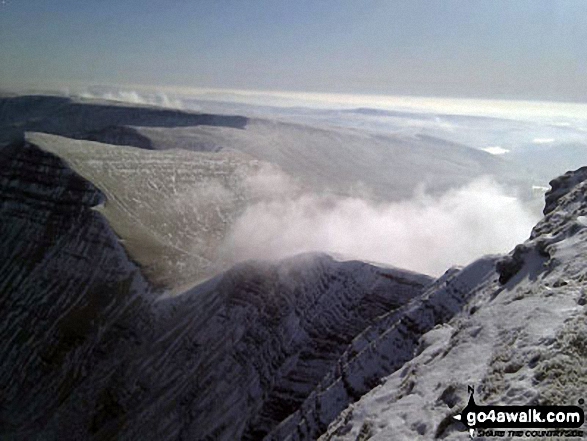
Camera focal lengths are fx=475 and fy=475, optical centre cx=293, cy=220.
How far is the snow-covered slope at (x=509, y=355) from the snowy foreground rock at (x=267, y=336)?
79 mm

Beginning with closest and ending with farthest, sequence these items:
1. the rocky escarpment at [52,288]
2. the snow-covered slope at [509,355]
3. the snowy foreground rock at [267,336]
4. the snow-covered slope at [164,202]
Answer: the snow-covered slope at [509,355] < the snowy foreground rock at [267,336] < the rocky escarpment at [52,288] < the snow-covered slope at [164,202]

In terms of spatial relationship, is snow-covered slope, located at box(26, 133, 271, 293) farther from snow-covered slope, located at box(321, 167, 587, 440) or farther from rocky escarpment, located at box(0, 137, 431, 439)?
snow-covered slope, located at box(321, 167, 587, 440)

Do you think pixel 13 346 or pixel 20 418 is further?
pixel 13 346

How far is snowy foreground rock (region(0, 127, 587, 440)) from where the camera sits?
18.1 meters

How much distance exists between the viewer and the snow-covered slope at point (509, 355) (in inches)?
577

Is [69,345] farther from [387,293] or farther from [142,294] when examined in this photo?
[387,293]

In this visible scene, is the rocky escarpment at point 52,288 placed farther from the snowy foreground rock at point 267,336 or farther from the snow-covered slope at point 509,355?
the snow-covered slope at point 509,355

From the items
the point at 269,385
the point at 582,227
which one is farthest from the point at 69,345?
the point at 582,227

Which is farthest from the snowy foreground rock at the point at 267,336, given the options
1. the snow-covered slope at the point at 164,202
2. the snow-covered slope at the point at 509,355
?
the snow-covered slope at the point at 164,202

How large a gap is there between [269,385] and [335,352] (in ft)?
30.3

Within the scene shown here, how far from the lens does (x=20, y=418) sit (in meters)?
87.5

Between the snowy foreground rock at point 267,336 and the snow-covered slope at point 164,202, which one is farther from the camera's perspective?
the snow-covered slope at point 164,202

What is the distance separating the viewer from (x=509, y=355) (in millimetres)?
16766

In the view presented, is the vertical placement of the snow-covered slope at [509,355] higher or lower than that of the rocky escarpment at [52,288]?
higher
